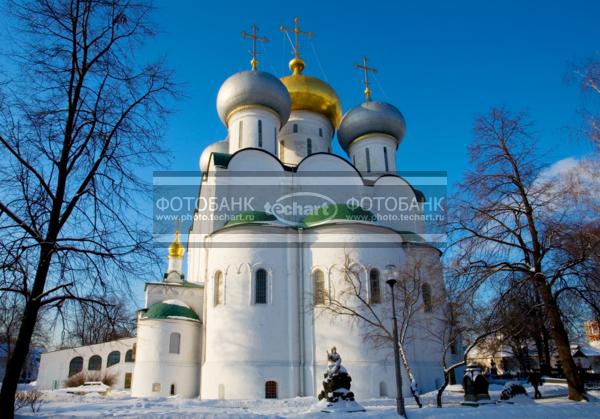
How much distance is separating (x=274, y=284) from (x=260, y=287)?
0.48 meters

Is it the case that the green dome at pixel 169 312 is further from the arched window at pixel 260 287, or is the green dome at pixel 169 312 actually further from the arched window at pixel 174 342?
the arched window at pixel 260 287

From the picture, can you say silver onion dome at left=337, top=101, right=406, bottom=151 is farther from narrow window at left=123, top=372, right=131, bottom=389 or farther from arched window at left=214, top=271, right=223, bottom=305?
narrow window at left=123, top=372, right=131, bottom=389

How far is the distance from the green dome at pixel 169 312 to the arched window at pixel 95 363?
8859mm

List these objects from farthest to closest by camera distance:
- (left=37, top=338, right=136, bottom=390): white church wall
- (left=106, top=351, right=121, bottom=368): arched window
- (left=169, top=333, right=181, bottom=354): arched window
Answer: (left=106, top=351, right=121, bottom=368): arched window
(left=37, top=338, right=136, bottom=390): white church wall
(left=169, top=333, right=181, bottom=354): arched window

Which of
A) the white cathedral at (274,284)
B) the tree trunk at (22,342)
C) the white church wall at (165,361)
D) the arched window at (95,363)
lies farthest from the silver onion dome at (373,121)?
the tree trunk at (22,342)

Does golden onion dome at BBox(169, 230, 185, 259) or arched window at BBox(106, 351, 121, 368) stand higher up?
golden onion dome at BBox(169, 230, 185, 259)

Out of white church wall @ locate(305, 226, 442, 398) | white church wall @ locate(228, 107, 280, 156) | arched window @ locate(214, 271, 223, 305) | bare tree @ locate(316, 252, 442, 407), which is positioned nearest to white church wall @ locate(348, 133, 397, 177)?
white church wall @ locate(228, 107, 280, 156)

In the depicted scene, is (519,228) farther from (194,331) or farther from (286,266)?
(194,331)

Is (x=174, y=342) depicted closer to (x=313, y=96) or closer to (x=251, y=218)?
(x=251, y=218)

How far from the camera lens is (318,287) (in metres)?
15.7

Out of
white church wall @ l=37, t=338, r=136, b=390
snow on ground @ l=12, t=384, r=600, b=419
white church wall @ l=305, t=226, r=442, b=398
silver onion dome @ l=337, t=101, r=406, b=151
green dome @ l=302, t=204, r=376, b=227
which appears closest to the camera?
snow on ground @ l=12, t=384, r=600, b=419

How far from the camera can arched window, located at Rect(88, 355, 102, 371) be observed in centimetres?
2375

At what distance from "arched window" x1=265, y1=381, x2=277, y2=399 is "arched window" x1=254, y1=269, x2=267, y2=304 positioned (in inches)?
97.5

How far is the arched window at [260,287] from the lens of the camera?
50.6ft
